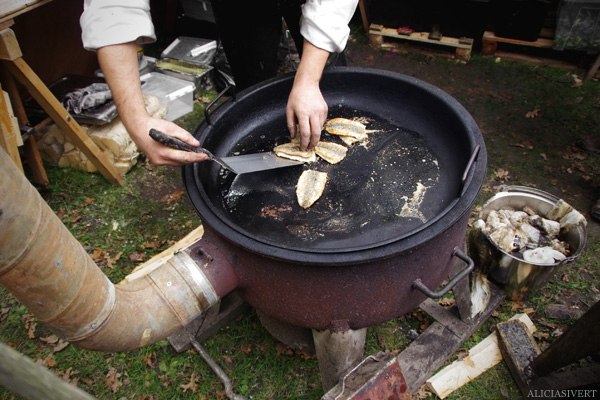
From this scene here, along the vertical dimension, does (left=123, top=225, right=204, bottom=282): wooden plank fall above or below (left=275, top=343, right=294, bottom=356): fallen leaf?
above

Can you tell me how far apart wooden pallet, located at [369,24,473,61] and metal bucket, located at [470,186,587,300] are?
3193 mm

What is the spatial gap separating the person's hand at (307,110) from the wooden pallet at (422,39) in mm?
4316

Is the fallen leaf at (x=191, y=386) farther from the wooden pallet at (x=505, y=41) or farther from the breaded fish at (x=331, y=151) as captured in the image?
the wooden pallet at (x=505, y=41)

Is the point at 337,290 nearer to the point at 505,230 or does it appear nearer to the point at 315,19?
the point at 315,19

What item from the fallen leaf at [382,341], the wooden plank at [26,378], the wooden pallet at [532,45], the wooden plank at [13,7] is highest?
the wooden plank at [13,7]

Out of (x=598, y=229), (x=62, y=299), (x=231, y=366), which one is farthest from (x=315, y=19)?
(x=598, y=229)

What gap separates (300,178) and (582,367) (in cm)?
234

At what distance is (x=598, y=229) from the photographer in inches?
147

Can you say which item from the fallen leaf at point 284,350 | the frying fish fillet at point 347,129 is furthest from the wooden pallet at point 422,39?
the fallen leaf at point 284,350

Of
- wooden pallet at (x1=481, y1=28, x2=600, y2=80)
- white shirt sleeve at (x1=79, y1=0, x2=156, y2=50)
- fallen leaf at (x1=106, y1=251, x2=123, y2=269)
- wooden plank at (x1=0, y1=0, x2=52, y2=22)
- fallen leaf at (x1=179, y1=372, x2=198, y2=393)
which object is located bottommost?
fallen leaf at (x1=179, y1=372, x2=198, y2=393)

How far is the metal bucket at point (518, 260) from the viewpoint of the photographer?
2.99 m

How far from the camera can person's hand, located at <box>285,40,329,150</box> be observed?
2.29m

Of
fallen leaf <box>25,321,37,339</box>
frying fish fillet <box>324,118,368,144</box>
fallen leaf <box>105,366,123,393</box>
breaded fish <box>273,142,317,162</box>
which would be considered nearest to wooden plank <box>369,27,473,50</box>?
frying fish fillet <box>324,118,368,144</box>

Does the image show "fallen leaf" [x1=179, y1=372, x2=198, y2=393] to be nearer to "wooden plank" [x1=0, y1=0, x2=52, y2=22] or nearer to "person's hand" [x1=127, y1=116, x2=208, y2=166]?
"person's hand" [x1=127, y1=116, x2=208, y2=166]
